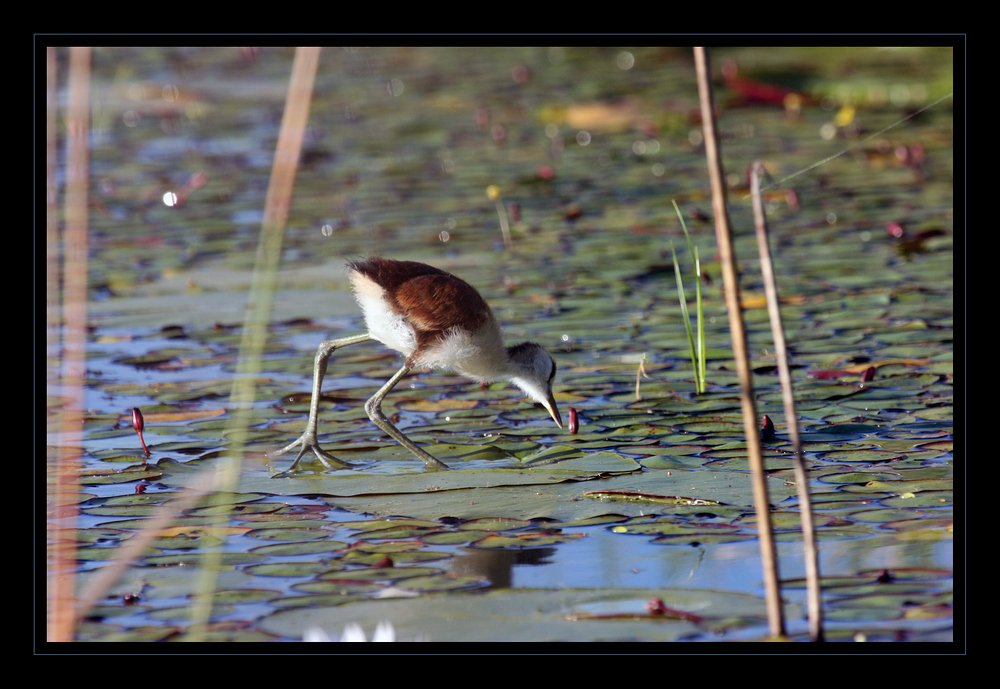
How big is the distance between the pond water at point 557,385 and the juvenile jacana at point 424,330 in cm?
15

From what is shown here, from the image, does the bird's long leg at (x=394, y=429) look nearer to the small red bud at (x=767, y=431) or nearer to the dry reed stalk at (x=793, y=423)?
the small red bud at (x=767, y=431)

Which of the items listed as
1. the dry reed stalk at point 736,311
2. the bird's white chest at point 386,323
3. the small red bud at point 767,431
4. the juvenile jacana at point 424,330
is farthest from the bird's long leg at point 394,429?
the dry reed stalk at point 736,311

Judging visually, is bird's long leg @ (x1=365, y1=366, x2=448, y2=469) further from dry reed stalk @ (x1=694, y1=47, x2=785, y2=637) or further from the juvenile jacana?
dry reed stalk @ (x1=694, y1=47, x2=785, y2=637)

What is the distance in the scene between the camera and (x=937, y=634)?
2.95m

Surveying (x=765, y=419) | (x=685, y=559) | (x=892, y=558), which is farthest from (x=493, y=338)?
(x=892, y=558)

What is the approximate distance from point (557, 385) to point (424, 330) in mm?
947

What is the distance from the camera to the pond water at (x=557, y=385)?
3316 millimetres

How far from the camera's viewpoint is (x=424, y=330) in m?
4.62

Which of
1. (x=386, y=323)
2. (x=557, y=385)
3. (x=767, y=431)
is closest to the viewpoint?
(x=767, y=431)

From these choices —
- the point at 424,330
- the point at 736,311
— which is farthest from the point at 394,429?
the point at 736,311

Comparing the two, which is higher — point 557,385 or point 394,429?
point 557,385

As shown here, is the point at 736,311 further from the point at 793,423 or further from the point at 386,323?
the point at 386,323

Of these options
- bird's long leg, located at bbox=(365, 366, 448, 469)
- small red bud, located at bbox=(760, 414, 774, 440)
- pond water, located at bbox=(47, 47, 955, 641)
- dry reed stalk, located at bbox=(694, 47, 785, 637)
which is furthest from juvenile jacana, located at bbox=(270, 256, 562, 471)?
dry reed stalk, located at bbox=(694, 47, 785, 637)
